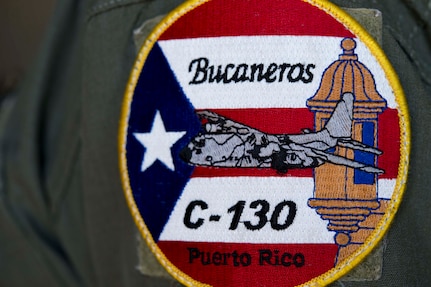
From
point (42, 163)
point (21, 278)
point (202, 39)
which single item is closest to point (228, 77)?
point (202, 39)

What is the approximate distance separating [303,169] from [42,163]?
35 cm

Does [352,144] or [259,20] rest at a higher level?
[259,20]

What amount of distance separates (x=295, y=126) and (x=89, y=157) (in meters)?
0.23

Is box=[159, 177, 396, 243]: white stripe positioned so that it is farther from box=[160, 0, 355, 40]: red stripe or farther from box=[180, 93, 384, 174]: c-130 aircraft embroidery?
box=[160, 0, 355, 40]: red stripe

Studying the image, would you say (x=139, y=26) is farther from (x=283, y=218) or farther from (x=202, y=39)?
(x=283, y=218)

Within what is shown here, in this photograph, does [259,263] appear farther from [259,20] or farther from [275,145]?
[259,20]

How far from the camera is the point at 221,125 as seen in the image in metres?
0.47

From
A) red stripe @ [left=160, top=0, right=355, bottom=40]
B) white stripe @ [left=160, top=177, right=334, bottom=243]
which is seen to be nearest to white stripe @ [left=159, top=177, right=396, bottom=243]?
white stripe @ [left=160, top=177, right=334, bottom=243]

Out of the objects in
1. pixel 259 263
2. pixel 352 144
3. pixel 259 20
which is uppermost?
pixel 259 20

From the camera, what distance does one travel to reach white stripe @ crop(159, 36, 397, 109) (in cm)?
46

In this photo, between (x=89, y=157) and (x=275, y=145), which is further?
(x=89, y=157)

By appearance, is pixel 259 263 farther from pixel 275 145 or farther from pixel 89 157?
pixel 89 157

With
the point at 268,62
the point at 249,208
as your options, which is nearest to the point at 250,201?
the point at 249,208

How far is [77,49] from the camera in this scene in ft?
2.12
